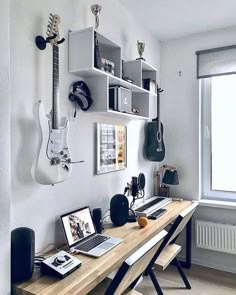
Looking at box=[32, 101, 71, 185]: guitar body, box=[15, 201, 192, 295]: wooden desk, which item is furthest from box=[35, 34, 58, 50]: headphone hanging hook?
box=[15, 201, 192, 295]: wooden desk

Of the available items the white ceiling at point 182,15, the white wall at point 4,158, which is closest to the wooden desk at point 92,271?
the white wall at point 4,158

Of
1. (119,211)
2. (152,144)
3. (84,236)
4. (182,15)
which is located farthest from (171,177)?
(182,15)

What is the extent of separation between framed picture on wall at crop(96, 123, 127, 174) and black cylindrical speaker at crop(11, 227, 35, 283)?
3.06 ft

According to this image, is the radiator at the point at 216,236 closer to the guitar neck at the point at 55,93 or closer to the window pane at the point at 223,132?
the window pane at the point at 223,132

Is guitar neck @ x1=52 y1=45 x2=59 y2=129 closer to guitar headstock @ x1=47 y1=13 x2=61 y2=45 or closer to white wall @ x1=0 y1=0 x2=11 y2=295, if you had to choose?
guitar headstock @ x1=47 y1=13 x2=61 y2=45

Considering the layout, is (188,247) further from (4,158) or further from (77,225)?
(4,158)

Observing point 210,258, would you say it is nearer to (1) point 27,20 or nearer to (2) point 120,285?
(2) point 120,285

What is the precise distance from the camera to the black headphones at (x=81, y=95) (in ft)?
6.10

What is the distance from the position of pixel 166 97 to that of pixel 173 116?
0.81 feet

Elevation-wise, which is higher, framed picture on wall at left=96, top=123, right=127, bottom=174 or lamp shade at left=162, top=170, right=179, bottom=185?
framed picture on wall at left=96, top=123, right=127, bottom=174

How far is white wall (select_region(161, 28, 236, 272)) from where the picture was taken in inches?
120

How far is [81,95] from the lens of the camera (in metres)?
1.88

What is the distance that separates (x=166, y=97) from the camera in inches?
131

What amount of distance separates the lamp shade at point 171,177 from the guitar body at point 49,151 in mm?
1619
